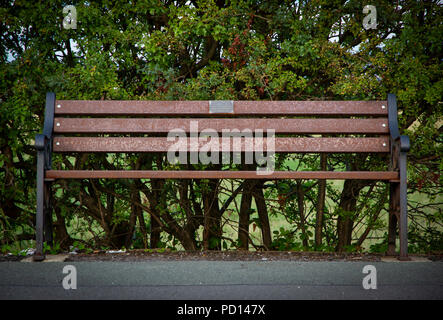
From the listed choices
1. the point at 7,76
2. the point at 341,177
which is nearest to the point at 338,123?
the point at 341,177

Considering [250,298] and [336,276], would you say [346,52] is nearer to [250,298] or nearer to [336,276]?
[336,276]

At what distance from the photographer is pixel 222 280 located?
2635 millimetres

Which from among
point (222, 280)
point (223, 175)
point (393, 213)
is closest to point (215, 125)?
point (223, 175)

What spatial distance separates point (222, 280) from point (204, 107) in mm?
1485

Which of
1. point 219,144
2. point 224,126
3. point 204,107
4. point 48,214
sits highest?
point 204,107

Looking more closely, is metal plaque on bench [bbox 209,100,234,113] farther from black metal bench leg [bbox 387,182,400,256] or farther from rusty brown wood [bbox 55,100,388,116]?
black metal bench leg [bbox 387,182,400,256]

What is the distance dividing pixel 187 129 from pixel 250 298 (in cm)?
163

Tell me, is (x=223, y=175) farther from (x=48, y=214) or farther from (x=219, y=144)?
(x=48, y=214)

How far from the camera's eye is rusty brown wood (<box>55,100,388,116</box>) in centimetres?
356

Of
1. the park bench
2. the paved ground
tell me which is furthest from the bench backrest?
the paved ground

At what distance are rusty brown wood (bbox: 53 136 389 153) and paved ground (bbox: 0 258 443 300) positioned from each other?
0.89 metres
